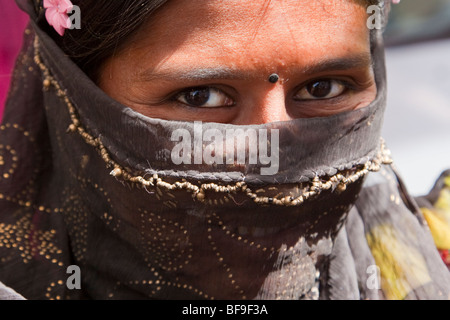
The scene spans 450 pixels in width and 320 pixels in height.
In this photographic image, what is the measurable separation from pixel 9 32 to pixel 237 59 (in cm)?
104

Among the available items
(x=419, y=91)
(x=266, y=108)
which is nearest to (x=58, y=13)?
(x=266, y=108)

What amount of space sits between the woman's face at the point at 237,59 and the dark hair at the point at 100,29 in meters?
0.02

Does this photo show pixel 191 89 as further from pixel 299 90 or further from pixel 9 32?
pixel 9 32

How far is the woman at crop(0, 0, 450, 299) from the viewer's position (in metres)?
A: 1.07

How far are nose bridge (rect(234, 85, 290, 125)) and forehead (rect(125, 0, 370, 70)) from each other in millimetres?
59

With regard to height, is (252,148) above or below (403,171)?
below

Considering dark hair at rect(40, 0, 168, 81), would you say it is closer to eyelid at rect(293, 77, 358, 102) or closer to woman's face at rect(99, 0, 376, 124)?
woman's face at rect(99, 0, 376, 124)

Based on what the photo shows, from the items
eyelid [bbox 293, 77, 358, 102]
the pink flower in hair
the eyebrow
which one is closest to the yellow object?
eyelid [bbox 293, 77, 358, 102]

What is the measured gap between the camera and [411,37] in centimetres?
448

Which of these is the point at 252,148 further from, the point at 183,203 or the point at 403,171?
the point at 403,171

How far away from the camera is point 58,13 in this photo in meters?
1.15

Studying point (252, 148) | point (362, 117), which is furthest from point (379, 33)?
point (252, 148)
